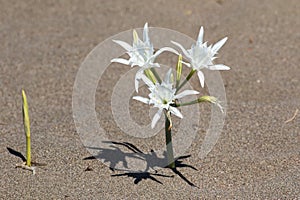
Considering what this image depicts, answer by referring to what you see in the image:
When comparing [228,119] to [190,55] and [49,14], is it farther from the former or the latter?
[49,14]

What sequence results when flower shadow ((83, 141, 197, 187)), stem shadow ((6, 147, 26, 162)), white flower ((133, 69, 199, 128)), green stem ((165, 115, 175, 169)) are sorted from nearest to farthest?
white flower ((133, 69, 199, 128)), green stem ((165, 115, 175, 169)), flower shadow ((83, 141, 197, 187)), stem shadow ((6, 147, 26, 162))

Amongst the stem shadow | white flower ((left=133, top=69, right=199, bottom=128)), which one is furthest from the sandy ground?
white flower ((left=133, top=69, right=199, bottom=128))

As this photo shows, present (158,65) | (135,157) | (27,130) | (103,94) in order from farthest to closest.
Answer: (103,94) → (135,157) → (27,130) → (158,65)

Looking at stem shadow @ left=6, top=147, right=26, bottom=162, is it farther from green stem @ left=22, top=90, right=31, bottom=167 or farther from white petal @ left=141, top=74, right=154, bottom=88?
white petal @ left=141, top=74, right=154, bottom=88

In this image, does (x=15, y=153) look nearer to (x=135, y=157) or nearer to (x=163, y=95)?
(x=135, y=157)

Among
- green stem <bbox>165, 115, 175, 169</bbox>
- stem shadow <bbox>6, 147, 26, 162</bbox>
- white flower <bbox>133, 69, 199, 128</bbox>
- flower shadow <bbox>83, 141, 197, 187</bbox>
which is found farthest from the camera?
stem shadow <bbox>6, 147, 26, 162</bbox>

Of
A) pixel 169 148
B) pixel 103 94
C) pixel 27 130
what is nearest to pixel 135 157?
pixel 169 148

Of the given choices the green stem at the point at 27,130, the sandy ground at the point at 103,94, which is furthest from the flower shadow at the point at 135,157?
the green stem at the point at 27,130

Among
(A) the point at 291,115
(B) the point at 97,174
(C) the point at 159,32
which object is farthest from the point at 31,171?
(C) the point at 159,32

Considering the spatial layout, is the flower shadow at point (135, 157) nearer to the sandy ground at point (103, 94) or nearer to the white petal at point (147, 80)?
the sandy ground at point (103, 94)
